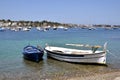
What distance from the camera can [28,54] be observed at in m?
34.9

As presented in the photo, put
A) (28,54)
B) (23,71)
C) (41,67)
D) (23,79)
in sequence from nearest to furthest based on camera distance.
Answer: (23,79), (23,71), (41,67), (28,54)

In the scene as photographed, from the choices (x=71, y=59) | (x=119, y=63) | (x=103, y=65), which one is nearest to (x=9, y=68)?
(x=71, y=59)

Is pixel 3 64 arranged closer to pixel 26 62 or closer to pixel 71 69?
pixel 26 62

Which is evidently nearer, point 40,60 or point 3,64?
point 3,64

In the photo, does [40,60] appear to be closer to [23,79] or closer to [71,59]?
[71,59]

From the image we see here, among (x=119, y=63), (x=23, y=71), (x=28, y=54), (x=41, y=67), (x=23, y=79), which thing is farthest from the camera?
(x=28, y=54)

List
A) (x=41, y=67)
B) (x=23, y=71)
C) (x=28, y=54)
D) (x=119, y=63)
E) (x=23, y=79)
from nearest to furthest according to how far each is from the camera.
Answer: (x=23, y=79) → (x=23, y=71) → (x=41, y=67) → (x=119, y=63) → (x=28, y=54)

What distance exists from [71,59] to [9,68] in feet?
25.1

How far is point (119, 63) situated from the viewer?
108 ft

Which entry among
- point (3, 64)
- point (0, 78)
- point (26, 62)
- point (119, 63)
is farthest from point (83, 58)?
point (0, 78)

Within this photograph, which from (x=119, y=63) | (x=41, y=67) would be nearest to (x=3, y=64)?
(x=41, y=67)

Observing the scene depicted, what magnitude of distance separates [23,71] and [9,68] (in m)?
2.19

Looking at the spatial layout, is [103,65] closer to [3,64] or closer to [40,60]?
[40,60]

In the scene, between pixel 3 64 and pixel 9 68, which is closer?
pixel 9 68
